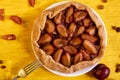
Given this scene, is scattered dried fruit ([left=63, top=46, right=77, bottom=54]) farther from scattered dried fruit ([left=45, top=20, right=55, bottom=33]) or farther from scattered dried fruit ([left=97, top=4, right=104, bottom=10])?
scattered dried fruit ([left=97, top=4, right=104, bottom=10])

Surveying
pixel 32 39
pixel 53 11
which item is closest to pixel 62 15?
pixel 53 11

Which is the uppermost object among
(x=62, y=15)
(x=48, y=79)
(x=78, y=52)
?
(x=62, y=15)

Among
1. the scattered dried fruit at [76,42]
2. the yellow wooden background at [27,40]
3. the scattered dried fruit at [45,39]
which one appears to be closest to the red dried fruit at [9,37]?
the yellow wooden background at [27,40]

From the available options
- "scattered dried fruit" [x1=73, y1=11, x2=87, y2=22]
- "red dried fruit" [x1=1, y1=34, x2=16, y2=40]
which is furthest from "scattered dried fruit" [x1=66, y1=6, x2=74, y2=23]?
"red dried fruit" [x1=1, y1=34, x2=16, y2=40]

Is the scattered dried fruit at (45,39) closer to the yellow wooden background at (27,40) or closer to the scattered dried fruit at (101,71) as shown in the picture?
the yellow wooden background at (27,40)

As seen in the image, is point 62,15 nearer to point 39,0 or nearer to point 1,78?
point 39,0

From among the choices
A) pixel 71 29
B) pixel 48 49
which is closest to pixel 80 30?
pixel 71 29
